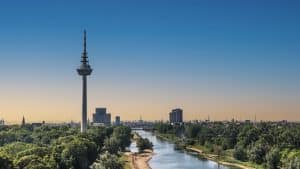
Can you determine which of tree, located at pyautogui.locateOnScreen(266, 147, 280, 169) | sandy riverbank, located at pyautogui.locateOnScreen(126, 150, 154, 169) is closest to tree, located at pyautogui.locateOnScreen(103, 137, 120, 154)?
sandy riverbank, located at pyautogui.locateOnScreen(126, 150, 154, 169)

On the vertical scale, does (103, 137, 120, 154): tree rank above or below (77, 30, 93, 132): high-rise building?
below

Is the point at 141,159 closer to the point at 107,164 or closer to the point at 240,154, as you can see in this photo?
the point at 240,154

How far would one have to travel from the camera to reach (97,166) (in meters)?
66.7

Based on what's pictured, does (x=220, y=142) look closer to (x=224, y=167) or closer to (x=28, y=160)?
(x=224, y=167)

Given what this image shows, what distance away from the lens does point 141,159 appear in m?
112

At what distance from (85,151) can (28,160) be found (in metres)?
23.0

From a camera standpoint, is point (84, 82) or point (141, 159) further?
point (84, 82)

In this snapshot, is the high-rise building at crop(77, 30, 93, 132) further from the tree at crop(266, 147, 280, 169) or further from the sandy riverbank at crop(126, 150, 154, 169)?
the tree at crop(266, 147, 280, 169)

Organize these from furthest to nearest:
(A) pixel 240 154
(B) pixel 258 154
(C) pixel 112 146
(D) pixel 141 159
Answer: (C) pixel 112 146, (D) pixel 141 159, (A) pixel 240 154, (B) pixel 258 154

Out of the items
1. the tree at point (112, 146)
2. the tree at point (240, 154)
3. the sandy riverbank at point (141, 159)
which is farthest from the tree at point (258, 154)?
the tree at point (112, 146)

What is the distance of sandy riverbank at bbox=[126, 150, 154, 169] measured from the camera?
97.4 m

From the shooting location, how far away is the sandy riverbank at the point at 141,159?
97.4m

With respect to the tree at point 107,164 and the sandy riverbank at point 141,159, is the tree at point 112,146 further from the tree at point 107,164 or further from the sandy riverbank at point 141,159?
the tree at point 107,164

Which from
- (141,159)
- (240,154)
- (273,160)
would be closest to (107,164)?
(273,160)
